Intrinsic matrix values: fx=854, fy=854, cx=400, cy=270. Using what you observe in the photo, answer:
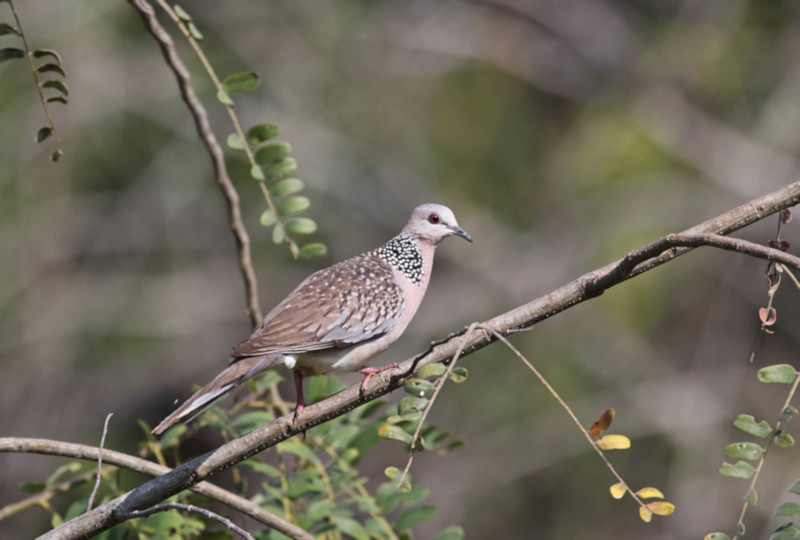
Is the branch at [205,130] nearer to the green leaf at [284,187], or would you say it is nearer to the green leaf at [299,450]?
the green leaf at [284,187]

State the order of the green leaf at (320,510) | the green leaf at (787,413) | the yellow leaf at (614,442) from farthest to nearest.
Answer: the green leaf at (320,510)
the yellow leaf at (614,442)
the green leaf at (787,413)

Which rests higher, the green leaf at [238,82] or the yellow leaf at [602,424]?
the green leaf at [238,82]

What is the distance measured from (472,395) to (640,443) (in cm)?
198

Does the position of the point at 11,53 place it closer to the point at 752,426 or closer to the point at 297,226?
the point at 297,226

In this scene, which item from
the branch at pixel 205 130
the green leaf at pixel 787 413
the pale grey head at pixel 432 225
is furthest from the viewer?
the pale grey head at pixel 432 225

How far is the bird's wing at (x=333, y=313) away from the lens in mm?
3566

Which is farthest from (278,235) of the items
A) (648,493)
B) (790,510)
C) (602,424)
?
(790,510)

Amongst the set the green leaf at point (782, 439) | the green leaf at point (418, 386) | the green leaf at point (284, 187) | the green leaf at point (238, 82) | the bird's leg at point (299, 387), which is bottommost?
the bird's leg at point (299, 387)

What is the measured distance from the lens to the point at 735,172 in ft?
33.4

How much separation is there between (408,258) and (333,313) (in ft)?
2.56

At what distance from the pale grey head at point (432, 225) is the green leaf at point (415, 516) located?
1737 mm

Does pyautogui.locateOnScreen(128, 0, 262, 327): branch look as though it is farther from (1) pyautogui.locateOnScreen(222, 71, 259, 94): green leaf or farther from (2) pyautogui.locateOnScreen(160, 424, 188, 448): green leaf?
(2) pyautogui.locateOnScreen(160, 424, 188, 448): green leaf

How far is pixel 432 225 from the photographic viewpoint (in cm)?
475

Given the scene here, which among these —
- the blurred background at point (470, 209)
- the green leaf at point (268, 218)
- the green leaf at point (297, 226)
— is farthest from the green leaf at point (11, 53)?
the blurred background at point (470, 209)
